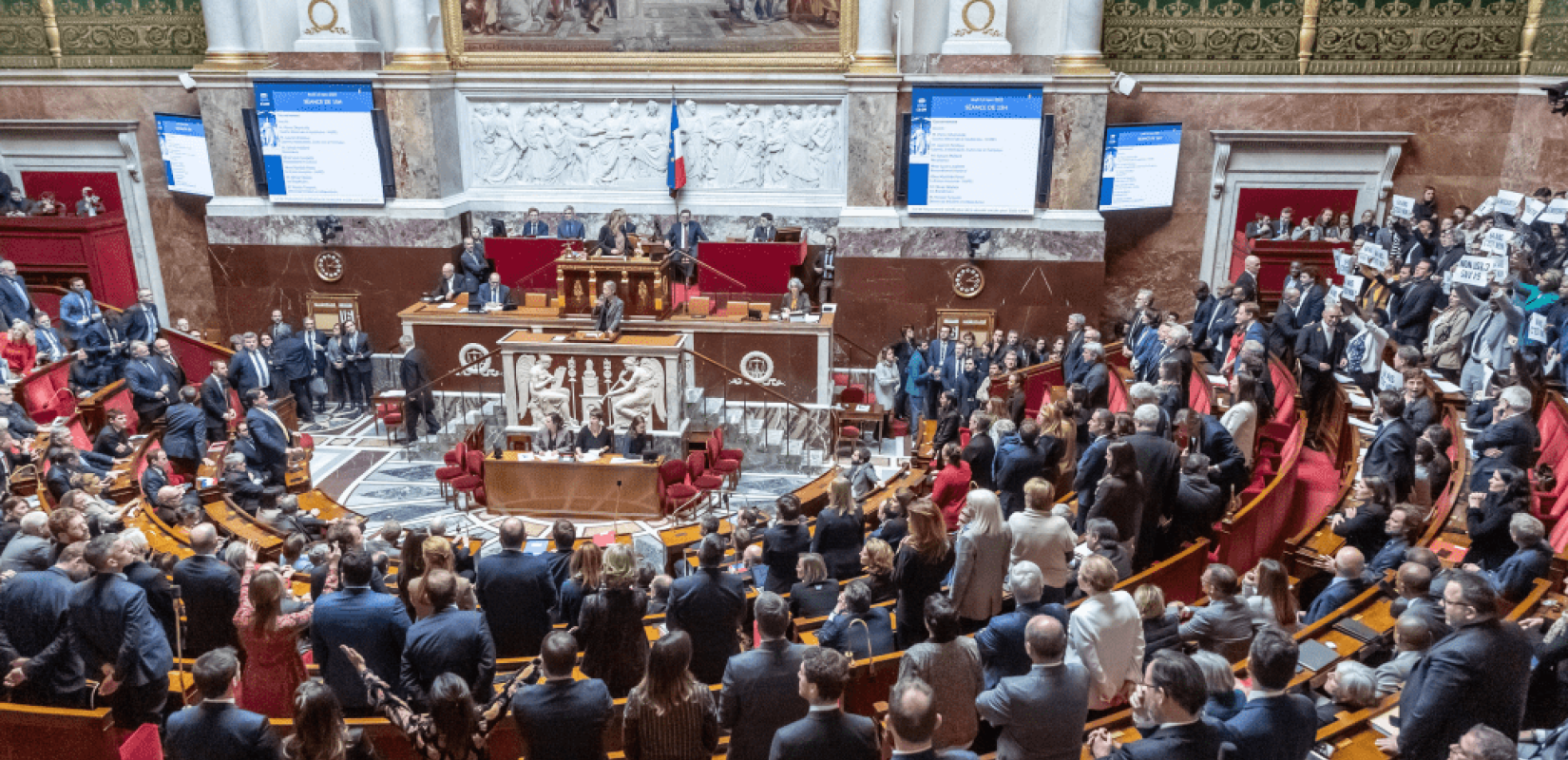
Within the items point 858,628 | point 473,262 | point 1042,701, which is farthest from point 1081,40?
point 1042,701

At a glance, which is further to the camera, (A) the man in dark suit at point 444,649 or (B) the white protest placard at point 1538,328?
(B) the white protest placard at point 1538,328

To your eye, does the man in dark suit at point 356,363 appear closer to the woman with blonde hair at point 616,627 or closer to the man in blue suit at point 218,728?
the woman with blonde hair at point 616,627

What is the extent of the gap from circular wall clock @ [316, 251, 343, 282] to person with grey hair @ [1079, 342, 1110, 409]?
38.8 ft

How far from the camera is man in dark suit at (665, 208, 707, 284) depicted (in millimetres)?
16141

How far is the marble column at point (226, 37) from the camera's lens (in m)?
16.3

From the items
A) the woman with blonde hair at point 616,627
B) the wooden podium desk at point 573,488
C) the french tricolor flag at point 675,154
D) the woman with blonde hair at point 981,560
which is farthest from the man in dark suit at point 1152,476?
the french tricolor flag at point 675,154

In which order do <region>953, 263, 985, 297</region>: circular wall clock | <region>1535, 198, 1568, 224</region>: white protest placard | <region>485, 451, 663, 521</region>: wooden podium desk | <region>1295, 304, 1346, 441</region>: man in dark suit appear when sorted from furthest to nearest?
1. <region>953, 263, 985, 297</region>: circular wall clock
2. <region>1535, 198, 1568, 224</region>: white protest placard
3. <region>485, 451, 663, 521</region>: wooden podium desk
4. <region>1295, 304, 1346, 441</region>: man in dark suit

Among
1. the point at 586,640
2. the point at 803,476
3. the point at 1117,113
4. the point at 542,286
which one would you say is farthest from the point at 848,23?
the point at 586,640

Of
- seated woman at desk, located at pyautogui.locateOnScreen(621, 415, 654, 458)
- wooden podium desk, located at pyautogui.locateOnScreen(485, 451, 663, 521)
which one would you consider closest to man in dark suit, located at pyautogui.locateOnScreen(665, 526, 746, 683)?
wooden podium desk, located at pyautogui.locateOnScreen(485, 451, 663, 521)

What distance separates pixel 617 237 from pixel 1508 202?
11.6 meters

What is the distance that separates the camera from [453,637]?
4.96 meters

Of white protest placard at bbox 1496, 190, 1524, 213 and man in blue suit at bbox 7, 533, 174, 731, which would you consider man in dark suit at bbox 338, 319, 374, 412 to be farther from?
white protest placard at bbox 1496, 190, 1524, 213

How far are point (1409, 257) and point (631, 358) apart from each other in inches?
388

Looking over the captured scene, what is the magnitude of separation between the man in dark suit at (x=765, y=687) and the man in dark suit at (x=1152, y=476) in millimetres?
3187
